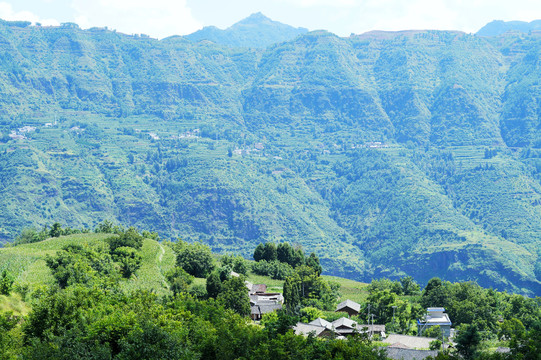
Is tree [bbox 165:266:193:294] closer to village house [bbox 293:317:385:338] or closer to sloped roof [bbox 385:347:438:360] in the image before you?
village house [bbox 293:317:385:338]

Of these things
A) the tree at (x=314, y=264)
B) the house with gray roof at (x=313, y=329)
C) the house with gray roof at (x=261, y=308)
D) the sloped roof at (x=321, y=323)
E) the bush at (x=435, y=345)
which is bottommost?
the tree at (x=314, y=264)

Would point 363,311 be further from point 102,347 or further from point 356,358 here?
point 102,347

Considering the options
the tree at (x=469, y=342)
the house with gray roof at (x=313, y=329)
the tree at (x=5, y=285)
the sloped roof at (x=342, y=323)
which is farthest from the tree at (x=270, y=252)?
the tree at (x=5, y=285)

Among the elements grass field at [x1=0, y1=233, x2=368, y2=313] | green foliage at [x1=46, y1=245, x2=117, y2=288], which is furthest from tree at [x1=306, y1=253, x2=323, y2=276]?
green foliage at [x1=46, y1=245, x2=117, y2=288]

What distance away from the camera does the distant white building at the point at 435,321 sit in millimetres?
65531

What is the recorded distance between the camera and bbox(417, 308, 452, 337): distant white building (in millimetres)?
65531

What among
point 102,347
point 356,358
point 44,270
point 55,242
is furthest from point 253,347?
point 55,242

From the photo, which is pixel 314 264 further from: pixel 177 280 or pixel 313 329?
pixel 313 329

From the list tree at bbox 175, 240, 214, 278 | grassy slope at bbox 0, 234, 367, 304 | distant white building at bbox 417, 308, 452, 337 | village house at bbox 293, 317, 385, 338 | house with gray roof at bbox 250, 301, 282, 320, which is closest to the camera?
grassy slope at bbox 0, 234, 367, 304

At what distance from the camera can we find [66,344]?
3747cm

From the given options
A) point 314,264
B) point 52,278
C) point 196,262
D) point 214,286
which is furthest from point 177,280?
point 314,264

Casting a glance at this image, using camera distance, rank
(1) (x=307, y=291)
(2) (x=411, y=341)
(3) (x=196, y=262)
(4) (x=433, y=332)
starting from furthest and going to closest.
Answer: (1) (x=307, y=291) → (3) (x=196, y=262) → (4) (x=433, y=332) → (2) (x=411, y=341)

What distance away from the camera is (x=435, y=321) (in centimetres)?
6712

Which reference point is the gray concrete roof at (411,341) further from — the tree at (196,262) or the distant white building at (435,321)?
the tree at (196,262)
